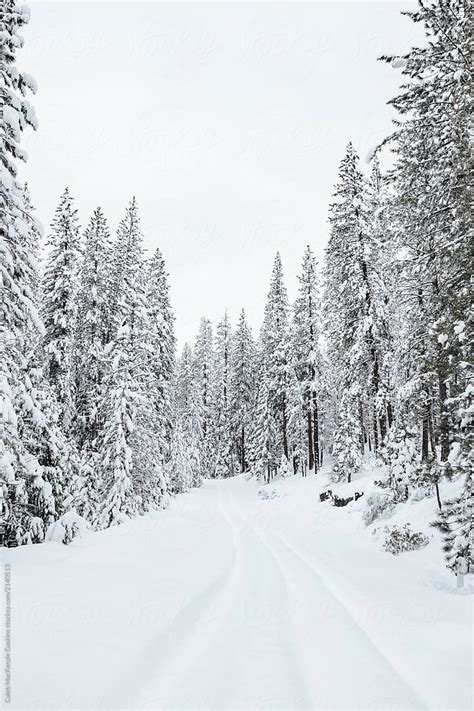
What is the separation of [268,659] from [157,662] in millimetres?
1322

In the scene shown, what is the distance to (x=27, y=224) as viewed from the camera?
1052 cm

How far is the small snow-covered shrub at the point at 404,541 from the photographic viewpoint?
38.7 ft

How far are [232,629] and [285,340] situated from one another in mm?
34989

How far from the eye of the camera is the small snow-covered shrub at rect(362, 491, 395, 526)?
16.3 m

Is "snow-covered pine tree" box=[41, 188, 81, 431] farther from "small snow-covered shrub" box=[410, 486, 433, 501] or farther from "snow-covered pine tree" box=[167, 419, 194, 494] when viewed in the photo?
"small snow-covered shrub" box=[410, 486, 433, 501]

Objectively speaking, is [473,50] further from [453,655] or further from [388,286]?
[388,286]

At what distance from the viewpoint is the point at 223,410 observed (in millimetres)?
59719

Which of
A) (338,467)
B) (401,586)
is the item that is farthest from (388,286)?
(401,586)

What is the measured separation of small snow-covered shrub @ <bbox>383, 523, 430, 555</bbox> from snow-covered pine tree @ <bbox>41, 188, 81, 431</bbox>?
16.0 meters

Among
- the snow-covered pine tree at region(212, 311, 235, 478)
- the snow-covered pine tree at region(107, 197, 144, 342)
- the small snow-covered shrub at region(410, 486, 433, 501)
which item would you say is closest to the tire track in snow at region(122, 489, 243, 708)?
the small snow-covered shrub at region(410, 486, 433, 501)

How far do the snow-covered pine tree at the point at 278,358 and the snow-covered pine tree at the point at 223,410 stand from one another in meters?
13.2

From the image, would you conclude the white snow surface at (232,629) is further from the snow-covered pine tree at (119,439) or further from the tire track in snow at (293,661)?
the snow-covered pine tree at (119,439)

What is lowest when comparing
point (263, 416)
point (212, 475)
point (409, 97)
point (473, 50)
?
point (212, 475)

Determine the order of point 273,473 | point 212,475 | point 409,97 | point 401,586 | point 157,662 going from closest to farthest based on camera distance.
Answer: point 157,662, point 401,586, point 409,97, point 273,473, point 212,475
